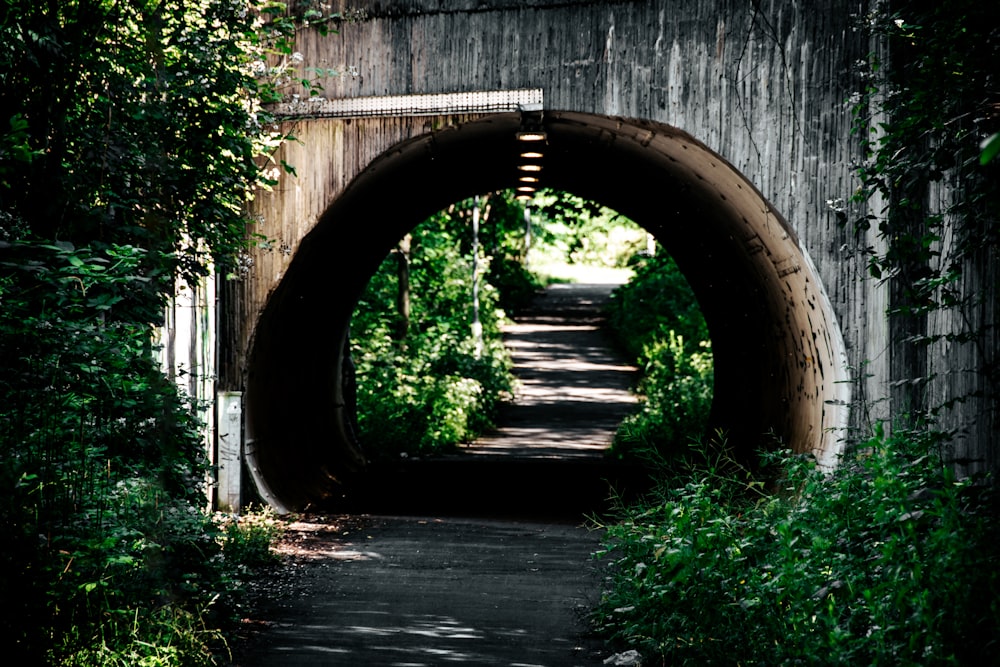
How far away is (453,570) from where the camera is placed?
8.64m

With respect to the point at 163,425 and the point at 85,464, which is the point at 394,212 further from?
the point at 85,464

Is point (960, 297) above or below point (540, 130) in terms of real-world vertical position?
below

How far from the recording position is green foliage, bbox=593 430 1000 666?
4309 mm

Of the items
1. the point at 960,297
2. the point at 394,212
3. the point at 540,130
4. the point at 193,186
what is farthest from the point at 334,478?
the point at 960,297

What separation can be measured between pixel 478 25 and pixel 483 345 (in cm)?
1626

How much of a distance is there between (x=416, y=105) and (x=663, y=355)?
15106 millimetres

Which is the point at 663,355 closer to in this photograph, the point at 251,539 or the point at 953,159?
the point at 251,539

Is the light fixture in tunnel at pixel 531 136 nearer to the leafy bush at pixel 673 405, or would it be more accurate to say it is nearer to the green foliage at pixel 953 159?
the green foliage at pixel 953 159

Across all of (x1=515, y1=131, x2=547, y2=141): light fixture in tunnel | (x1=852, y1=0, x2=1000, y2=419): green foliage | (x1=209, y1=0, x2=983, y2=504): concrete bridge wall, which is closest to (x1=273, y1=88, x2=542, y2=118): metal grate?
(x1=209, y1=0, x2=983, y2=504): concrete bridge wall

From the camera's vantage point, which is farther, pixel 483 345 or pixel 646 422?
pixel 483 345

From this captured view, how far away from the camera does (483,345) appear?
2552cm

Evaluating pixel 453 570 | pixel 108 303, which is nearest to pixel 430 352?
pixel 453 570

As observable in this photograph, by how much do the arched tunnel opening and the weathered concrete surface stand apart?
1982 mm

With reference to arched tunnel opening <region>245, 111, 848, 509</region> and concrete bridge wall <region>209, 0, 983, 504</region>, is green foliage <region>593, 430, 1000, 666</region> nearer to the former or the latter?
concrete bridge wall <region>209, 0, 983, 504</region>
